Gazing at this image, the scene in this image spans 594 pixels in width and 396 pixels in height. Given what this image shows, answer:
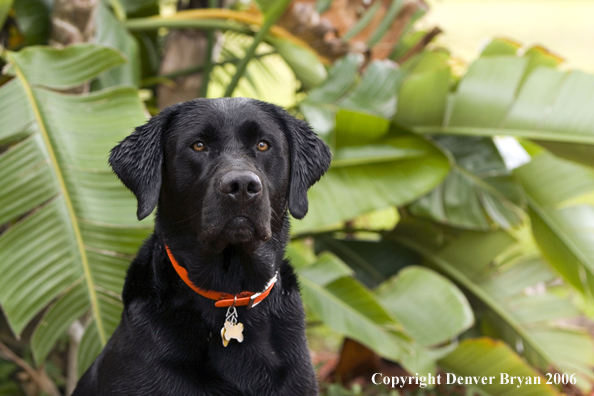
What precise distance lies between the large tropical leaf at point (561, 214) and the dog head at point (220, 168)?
2140 mm

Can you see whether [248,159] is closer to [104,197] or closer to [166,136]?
[166,136]

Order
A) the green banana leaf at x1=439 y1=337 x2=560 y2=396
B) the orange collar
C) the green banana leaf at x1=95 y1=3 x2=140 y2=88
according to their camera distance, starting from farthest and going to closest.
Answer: the green banana leaf at x1=95 y1=3 x2=140 y2=88, the green banana leaf at x1=439 y1=337 x2=560 y2=396, the orange collar

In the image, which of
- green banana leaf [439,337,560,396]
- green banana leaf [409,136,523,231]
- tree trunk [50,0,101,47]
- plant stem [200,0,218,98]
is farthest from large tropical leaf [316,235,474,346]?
tree trunk [50,0,101,47]

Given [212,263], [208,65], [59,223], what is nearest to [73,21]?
[208,65]

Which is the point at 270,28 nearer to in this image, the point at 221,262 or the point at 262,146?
the point at 262,146

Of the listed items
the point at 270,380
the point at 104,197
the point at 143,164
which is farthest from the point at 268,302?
the point at 104,197

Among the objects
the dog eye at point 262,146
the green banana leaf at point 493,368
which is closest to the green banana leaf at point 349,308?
the green banana leaf at point 493,368

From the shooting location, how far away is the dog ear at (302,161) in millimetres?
1862

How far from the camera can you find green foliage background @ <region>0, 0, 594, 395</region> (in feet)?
7.54

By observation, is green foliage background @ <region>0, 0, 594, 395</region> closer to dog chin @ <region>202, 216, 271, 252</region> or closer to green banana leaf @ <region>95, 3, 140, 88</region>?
green banana leaf @ <region>95, 3, 140, 88</region>

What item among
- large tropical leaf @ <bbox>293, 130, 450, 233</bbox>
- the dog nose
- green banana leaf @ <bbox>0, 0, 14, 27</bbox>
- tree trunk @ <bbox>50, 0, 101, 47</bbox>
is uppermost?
the dog nose

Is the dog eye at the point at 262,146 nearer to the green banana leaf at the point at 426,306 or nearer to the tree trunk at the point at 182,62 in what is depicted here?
the green banana leaf at the point at 426,306

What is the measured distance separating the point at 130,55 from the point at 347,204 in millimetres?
1427

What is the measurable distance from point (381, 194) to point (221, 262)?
1485mm
